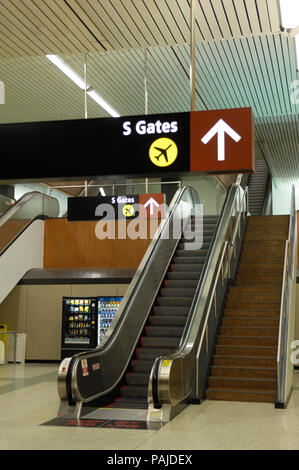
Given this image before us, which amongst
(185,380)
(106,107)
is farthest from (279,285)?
(106,107)

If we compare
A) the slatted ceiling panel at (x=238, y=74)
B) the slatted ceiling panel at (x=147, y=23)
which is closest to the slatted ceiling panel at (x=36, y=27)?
the slatted ceiling panel at (x=147, y=23)

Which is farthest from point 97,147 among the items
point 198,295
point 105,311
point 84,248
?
point 84,248

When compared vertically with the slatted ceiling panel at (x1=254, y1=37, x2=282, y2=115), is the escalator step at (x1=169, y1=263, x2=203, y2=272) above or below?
below

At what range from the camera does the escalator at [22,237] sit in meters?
14.9

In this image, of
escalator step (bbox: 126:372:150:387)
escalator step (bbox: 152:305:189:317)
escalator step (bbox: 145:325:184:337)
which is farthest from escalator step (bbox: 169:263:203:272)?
escalator step (bbox: 126:372:150:387)

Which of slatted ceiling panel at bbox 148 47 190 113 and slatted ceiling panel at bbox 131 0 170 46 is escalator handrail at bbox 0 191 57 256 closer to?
slatted ceiling panel at bbox 148 47 190 113

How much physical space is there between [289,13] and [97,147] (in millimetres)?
2807

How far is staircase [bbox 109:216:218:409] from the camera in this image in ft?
31.7

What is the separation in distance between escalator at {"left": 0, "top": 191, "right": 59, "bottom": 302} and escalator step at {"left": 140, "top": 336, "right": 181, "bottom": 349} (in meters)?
5.29

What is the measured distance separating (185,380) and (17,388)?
3.53 meters

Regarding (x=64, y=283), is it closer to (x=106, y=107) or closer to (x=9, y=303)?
(x=9, y=303)

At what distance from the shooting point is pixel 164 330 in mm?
10938

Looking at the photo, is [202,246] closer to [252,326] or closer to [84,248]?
[252,326]
